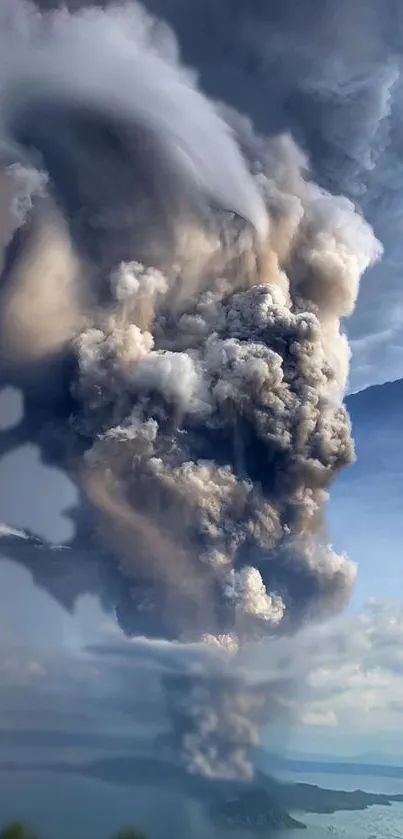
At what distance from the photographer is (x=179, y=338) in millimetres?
9797

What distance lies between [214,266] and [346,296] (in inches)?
64.1

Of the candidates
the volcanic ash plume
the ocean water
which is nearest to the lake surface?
the ocean water

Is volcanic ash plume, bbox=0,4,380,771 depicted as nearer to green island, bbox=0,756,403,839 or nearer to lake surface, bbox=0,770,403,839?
green island, bbox=0,756,403,839

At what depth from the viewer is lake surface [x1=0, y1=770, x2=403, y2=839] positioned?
9.06m

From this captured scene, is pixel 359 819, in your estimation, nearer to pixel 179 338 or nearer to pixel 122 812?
pixel 122 812

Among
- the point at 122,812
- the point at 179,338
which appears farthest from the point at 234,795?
the point at 179,338

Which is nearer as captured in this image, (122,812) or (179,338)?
(122,812)

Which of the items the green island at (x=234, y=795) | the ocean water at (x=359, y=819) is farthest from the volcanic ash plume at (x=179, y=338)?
the ocean water at (x=359, y=819)

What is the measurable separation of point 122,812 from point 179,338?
5.26m

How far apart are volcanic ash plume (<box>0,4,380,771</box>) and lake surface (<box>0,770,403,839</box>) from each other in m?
1.78

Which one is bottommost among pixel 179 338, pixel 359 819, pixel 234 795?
pixel 359 819

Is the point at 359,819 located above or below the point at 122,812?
below

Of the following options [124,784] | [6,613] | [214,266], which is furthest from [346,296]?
[124,784]

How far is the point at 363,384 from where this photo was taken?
10.7 m
